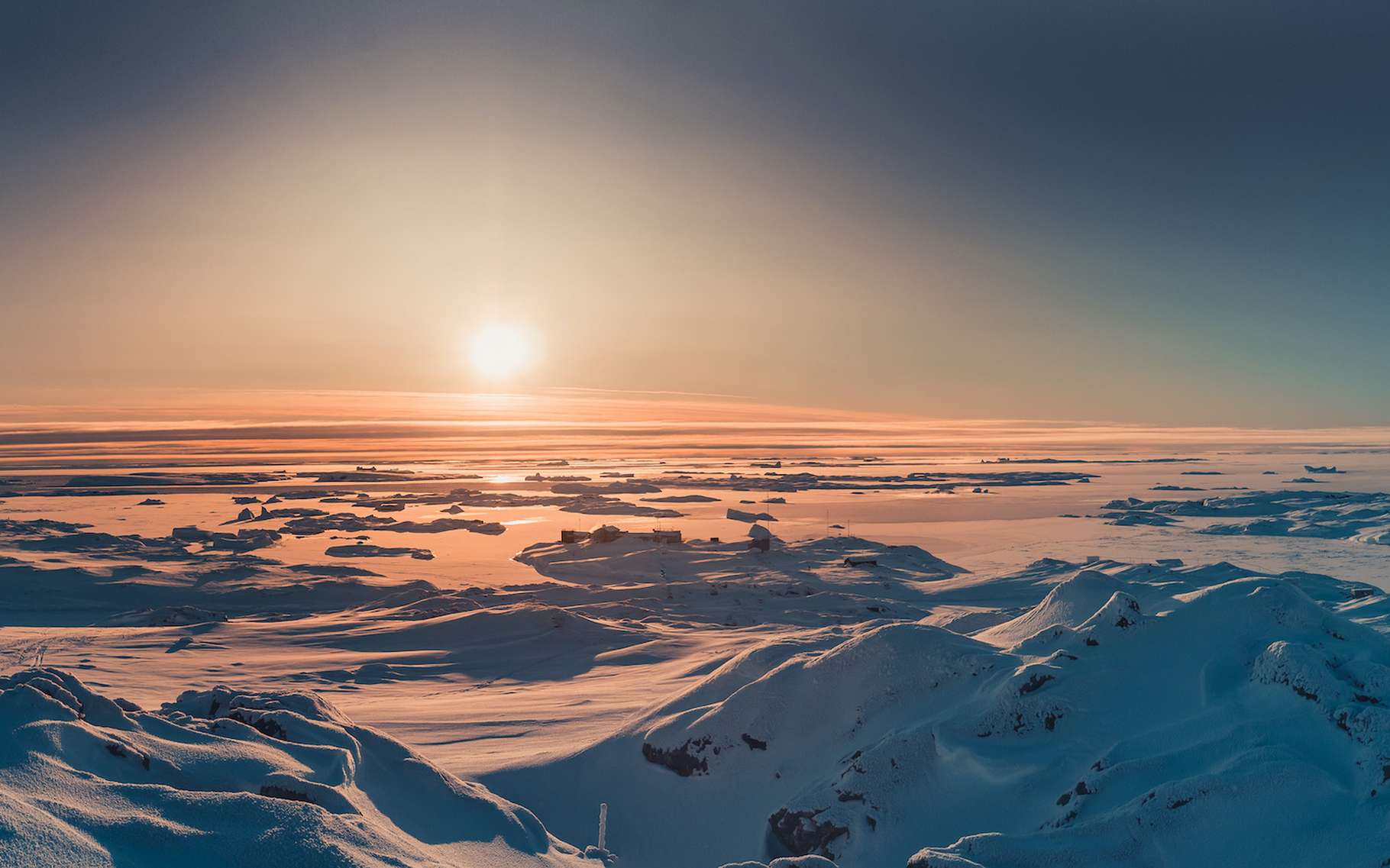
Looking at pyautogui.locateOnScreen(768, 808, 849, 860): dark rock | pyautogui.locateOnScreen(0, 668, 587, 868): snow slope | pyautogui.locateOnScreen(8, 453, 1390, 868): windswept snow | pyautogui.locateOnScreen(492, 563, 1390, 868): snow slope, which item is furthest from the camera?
pyautogui.locateOnScreen(768, 808, 849, 860): dark rock

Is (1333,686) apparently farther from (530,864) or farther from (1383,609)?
(1383,609)

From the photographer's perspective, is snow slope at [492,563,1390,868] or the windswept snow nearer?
the windswept snow

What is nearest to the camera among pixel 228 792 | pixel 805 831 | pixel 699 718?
pixel 228 792

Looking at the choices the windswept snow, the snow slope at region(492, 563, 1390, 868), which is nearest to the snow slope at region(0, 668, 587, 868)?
the windswept snow

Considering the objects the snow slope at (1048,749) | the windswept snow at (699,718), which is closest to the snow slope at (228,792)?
the windswept snow at (699,718)

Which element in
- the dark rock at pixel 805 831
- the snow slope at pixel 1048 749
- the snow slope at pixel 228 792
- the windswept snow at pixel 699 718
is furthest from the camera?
the dark rock at pixel 805 831

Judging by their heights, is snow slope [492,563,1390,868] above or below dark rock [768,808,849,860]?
above

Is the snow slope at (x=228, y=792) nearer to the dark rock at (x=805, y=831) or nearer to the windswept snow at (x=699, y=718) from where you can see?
the windswept snow at (x=699, y=718)

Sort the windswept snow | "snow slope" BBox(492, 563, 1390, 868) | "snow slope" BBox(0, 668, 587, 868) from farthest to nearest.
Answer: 1. "snow slope" BBox(492, 563, 1390, 868)
2. the windswept snow
3. "snow slope" BBox(0, 668, 587, 868)

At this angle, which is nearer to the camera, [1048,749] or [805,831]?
[1048,749]

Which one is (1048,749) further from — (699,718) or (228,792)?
(228,792)

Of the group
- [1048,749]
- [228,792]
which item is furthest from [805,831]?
[228,792]

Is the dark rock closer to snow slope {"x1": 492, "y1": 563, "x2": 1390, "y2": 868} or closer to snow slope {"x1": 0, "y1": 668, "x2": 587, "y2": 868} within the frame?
snow slope {"x1": 492, "y1": 563, "x2": 1390, "y2": 868}
